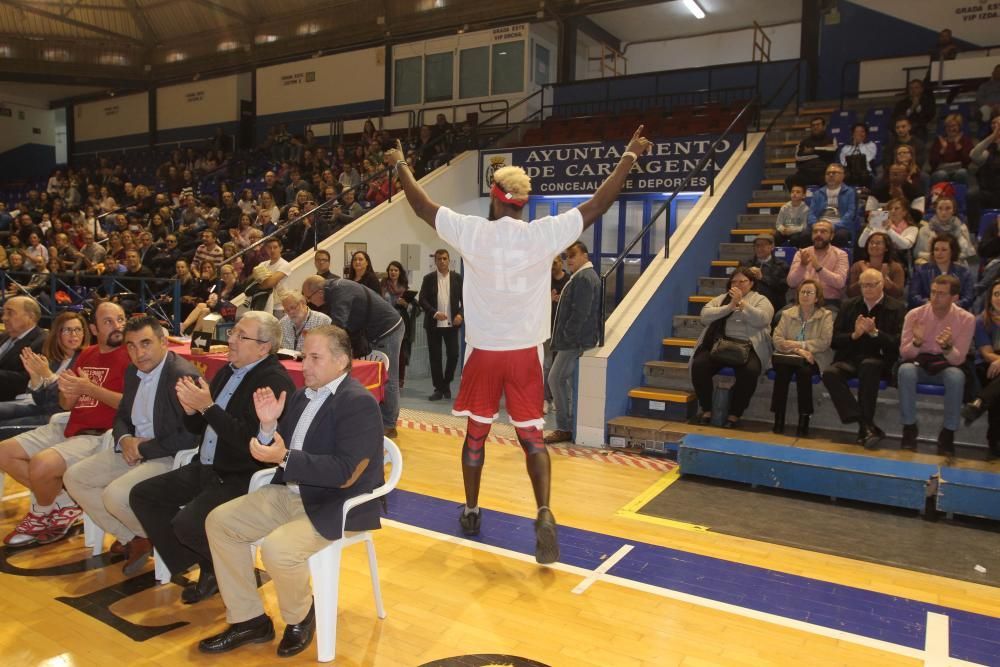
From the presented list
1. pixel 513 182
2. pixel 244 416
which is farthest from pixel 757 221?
pixel 244 416

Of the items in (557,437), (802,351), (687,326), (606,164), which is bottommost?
(557,437)

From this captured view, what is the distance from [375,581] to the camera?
10.4 ft

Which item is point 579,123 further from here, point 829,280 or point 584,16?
point 829,280

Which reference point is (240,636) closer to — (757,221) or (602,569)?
(602,569)

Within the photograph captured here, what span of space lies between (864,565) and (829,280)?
10.6 ft

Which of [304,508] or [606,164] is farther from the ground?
[606,164]

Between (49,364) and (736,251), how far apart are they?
6.44 metres

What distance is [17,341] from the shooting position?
4.69 m

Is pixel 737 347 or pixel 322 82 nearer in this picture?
pixel 737 347

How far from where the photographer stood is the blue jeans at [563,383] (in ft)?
20.7

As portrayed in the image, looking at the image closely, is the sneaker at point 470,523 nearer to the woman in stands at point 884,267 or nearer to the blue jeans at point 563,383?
the blue jeans at point 563,383

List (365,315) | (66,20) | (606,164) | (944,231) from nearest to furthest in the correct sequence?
(365,315) < (944,231) < (606,164) < (66,20)

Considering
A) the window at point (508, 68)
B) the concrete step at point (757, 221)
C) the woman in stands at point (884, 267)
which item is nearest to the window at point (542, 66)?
the window at point (508, 68)

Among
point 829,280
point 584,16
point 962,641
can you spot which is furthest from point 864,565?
point 584,16
